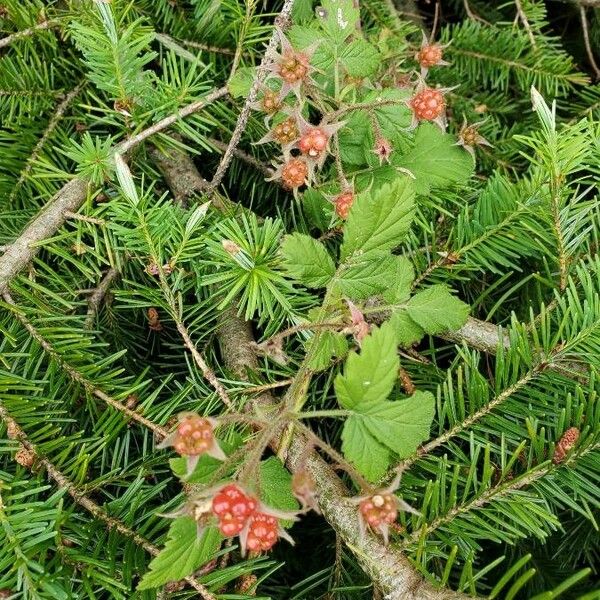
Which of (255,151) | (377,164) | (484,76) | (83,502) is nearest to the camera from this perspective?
(83,502)

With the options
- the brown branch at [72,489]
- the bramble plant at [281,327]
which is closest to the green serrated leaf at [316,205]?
the bramble plant at [281,327]

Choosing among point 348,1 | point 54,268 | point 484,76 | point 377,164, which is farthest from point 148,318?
point 484,76

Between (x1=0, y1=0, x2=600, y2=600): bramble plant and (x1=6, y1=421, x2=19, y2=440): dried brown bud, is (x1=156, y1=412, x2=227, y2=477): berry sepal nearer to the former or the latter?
(x1=0, y1=0, x2=600, y2=600): bramble plant

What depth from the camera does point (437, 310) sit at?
2.56 feet

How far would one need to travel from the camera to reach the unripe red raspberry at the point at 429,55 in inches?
33.9

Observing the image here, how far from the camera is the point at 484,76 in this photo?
119 cm

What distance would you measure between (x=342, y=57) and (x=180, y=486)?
62 centimetres

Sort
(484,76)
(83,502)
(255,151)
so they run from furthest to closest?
(484,76)
(255,151)
(83,502)

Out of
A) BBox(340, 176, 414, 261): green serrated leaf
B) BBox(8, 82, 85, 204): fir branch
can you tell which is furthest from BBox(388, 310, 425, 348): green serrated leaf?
BBox(8, 82, 85, 204): fir branch

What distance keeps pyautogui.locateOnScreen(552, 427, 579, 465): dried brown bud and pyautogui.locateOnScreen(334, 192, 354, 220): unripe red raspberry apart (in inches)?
13.8

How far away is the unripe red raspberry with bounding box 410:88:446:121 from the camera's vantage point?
2.56 ft

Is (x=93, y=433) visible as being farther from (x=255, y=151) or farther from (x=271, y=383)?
(x=255, y=151)

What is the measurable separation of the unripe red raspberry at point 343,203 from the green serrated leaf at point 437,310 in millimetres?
132

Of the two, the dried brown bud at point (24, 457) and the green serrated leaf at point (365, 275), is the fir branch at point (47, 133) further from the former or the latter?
the green serrated leaf at point (365, 275)
